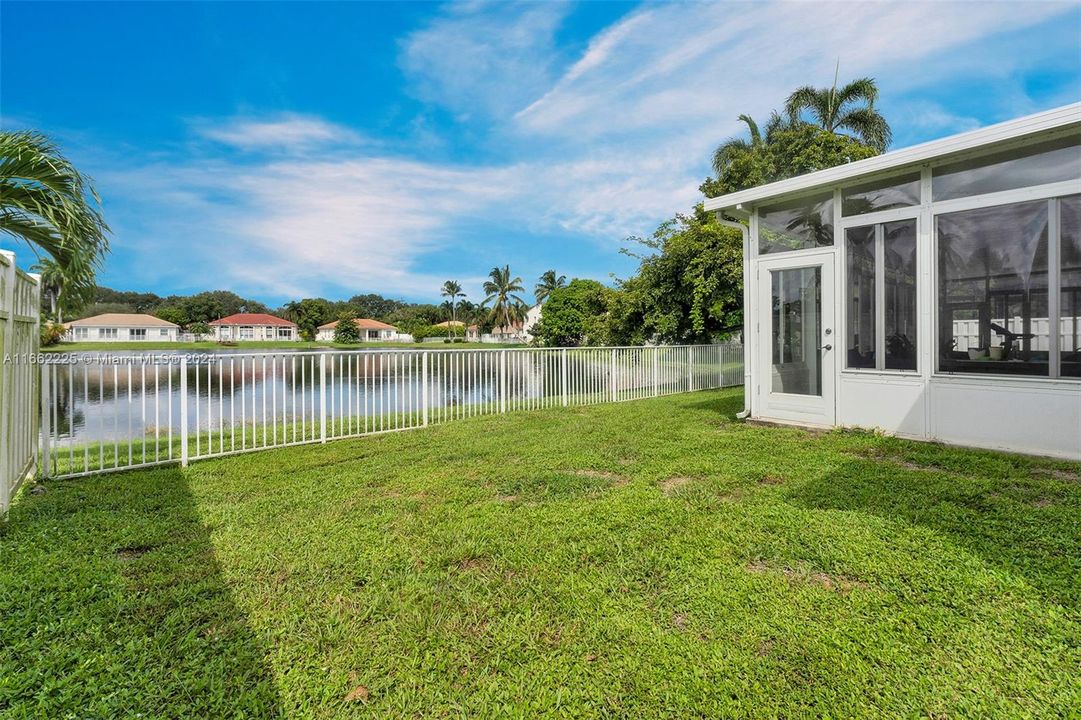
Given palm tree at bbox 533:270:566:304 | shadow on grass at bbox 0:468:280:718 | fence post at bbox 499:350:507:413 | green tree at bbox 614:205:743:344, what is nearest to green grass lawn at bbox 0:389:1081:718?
shadow on grass at bbox 0:468:280:718

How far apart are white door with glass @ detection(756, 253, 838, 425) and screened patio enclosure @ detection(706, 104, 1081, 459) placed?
2 centimetres

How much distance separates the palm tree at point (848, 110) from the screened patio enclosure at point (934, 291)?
16933 millimetres

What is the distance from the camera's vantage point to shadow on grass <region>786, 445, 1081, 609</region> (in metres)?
2.24

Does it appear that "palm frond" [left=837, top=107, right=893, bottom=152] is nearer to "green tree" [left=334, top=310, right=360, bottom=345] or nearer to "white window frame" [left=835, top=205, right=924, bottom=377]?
"white window frame" [left=835, top=205, right=924, bottom=377]

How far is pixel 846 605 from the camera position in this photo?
1919mm

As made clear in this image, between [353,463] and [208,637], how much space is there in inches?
110

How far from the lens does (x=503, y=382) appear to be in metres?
7.56

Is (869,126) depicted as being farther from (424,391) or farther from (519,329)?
(519,329)

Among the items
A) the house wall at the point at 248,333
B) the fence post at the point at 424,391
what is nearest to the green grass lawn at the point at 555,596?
the fence post at the point at 424,391

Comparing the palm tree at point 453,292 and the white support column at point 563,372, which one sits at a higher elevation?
the palm tree at point 453,292

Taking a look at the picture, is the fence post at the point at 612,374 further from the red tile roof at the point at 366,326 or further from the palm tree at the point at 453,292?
the palm tree at the point at 453,292

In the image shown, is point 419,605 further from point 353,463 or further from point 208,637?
point 353,463

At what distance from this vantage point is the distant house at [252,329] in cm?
5453

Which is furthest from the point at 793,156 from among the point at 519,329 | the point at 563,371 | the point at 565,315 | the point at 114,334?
the point at 114,334
